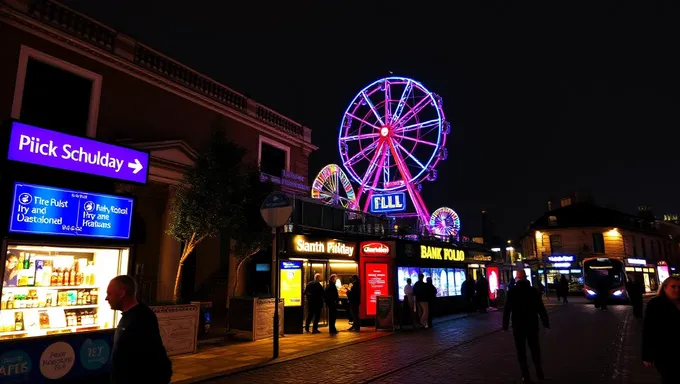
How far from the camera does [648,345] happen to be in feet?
16.9

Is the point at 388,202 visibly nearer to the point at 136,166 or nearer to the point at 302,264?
the point at 302,264

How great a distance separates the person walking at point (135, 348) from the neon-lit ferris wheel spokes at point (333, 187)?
22658 mm

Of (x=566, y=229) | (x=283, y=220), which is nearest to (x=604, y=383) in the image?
(x=283, y=220)

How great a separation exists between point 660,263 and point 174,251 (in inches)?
2338

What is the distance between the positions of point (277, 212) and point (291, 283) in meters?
4.57

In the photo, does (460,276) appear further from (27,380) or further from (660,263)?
(660,263)

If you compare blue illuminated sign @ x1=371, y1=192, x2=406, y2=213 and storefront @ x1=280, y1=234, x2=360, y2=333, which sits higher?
blue illuminated sign @ x1=371, y1=192, x2=406, y2=213

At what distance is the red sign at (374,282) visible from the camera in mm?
17328

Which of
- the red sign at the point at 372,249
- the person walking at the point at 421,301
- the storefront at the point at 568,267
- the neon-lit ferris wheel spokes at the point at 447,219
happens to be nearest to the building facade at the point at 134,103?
the red sign at the point at 372,249

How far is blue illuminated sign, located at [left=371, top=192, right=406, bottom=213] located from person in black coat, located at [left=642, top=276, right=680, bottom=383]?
2188cm

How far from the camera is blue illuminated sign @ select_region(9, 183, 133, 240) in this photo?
23.1ft

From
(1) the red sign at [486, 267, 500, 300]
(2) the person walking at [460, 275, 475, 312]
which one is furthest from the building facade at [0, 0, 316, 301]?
(1) the red sign at [486, 267, 500, 300]

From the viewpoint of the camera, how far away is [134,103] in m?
15.9

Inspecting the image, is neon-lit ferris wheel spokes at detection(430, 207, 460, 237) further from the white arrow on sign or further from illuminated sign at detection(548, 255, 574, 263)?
the white arrow on sign
